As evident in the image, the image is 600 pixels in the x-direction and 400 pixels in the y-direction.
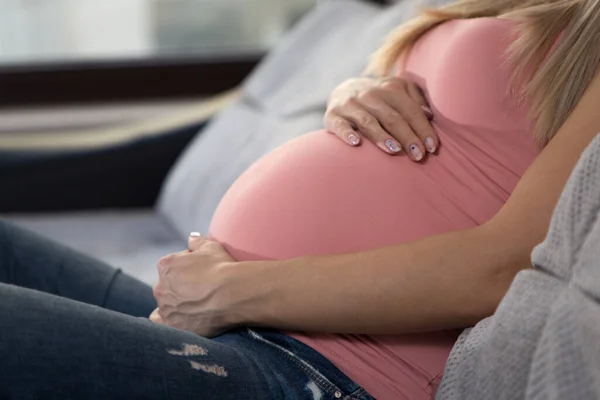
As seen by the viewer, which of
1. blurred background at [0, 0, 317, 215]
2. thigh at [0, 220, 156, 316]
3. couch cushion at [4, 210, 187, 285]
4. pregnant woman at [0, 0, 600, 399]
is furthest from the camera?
blurred background at [0, 0, 317, 215]

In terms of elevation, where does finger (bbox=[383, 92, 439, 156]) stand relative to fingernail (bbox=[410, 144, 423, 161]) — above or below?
above

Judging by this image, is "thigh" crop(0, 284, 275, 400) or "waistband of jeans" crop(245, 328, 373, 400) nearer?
"thigh" crop(0, 284, 275, 400)

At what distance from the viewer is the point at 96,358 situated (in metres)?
0.74

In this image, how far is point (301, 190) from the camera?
38.9 inches

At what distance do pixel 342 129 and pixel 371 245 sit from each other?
7.3 inches

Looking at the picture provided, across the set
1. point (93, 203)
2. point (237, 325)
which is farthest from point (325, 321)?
point (93, 203)

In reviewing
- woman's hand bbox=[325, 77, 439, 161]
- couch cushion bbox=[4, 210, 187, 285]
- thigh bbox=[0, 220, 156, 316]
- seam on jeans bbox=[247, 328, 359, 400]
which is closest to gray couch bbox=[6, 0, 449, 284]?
couch cushion bbox=[4, 210, 187, 285]

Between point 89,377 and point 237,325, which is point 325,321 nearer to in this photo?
point 237,325

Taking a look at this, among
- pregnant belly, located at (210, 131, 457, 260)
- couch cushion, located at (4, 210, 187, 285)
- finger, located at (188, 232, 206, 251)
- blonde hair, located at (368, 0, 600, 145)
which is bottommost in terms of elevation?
couch cushion, located at (4, 210, 187, 285)

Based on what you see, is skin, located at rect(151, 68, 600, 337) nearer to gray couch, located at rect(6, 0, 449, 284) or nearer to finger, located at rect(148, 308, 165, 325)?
finger, located at rect(148, 308, 165, 325)

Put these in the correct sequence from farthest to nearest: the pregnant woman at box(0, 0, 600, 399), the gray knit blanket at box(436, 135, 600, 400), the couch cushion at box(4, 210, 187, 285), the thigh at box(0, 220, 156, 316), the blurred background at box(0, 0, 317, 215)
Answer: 1. the blurred background at box(0, 0, 317, 215)
2. the couch cushion at box(4, 210, 187, 285)
3. the thigh at box(0, 220, 156, 316)
4. the pregnant woman at box(0, 0, 600, 399)
5. the gray knit blanket at box(436, 135, 600, 400)

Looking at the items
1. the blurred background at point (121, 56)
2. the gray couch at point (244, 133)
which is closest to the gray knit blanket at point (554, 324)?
the gray couch at point (244, 133)

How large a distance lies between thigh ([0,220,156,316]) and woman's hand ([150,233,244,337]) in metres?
0.13

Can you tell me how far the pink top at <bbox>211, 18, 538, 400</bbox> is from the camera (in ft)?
2.93
